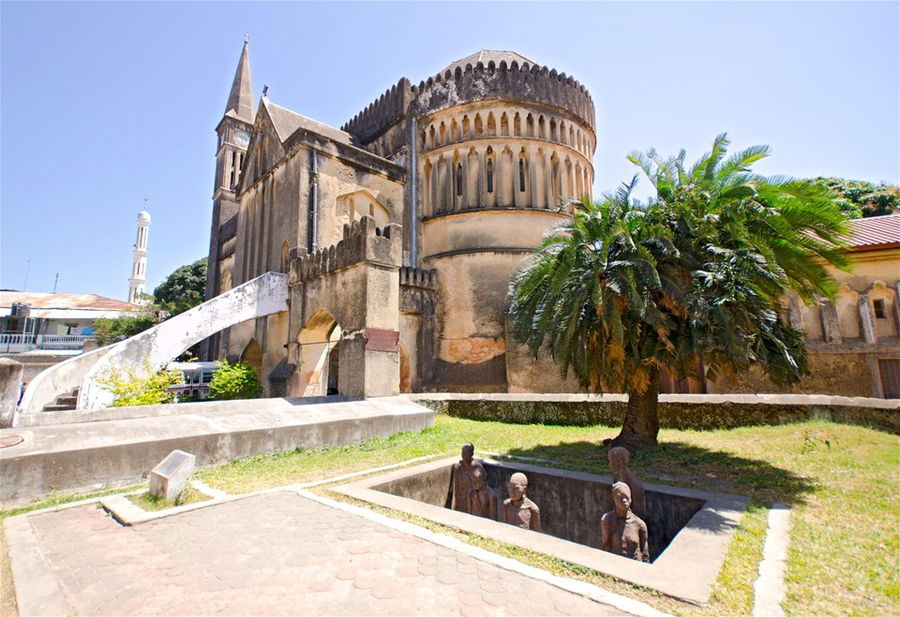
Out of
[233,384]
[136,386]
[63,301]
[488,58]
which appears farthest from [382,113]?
[63,301]

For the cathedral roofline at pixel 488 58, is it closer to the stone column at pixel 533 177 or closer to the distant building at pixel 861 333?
the stone column at pixel 533 177

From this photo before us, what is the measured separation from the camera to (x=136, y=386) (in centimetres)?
1041

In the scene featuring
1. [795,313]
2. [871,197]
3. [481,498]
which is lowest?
[481,498]

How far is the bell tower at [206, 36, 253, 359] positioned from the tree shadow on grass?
25.3 meters

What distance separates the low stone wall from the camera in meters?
8.66

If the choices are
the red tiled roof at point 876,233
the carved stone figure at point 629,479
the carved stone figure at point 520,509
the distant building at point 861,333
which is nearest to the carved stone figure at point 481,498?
the carved stone figure at point 520,509

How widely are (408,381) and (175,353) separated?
8.12 m

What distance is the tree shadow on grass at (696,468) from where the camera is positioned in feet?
17.8

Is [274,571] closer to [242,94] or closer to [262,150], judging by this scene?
[262,150]

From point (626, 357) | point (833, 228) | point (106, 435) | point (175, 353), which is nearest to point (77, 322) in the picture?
point (175, 353)

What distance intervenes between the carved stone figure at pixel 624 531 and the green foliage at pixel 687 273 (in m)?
2.91

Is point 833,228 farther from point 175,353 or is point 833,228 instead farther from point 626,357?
point 175,353

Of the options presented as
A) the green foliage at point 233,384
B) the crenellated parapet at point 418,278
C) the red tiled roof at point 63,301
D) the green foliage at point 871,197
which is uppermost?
the green foliage at point 871,197

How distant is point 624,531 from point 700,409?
6.75m
